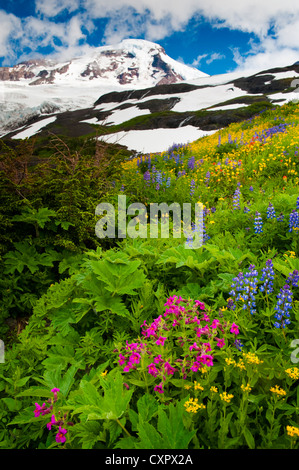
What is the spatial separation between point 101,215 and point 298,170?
464 cm

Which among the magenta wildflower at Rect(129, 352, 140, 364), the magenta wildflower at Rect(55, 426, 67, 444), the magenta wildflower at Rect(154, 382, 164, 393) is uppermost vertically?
the magenta wildflower at Rect(129, 352, 140, 364)

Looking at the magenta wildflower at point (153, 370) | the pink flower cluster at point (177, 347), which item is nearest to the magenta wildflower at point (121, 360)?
the pink flower cluster at point (177, 347)

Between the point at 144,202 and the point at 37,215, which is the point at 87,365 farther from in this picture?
the point at 144,202

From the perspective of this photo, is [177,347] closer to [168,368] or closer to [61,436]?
[168,368]

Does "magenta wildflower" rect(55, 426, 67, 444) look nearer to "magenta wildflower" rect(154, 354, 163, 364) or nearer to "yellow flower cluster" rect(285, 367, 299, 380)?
"magenta wildflower" rect(154, 354, 163, 364)

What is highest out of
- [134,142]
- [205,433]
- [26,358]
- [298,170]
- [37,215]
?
[134,142]

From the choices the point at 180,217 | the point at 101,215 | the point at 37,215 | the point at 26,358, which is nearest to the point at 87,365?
the point at 26,358

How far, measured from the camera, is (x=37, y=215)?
156 inches

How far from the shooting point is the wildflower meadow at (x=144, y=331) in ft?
5.10

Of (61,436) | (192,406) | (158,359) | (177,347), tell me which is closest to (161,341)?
(158,359)

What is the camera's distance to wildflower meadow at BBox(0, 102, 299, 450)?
1.55 metres

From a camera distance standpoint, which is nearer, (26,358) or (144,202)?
(26,358)

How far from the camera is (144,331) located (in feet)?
6.79

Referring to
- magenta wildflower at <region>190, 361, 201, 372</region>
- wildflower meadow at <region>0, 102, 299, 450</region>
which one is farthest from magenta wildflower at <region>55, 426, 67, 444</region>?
magenta wildflower at <region>190, 361, 201, 372</region>
